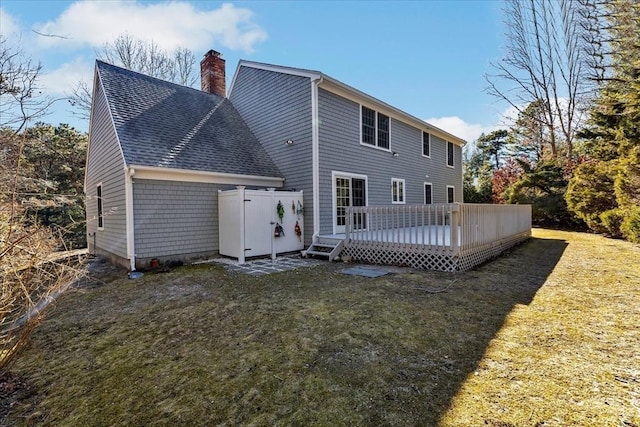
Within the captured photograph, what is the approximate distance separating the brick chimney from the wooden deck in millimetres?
8610

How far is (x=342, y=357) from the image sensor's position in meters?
2.97

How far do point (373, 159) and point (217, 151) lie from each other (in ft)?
18.0

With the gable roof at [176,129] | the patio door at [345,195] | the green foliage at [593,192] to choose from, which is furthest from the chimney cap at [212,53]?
the green foliage at [593,192]

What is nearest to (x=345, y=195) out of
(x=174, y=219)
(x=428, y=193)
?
(x=174, y=219)

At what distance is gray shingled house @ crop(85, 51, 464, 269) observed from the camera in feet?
A: 25.8

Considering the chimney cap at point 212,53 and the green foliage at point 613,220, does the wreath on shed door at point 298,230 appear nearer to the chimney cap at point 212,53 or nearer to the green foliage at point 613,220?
the chimney cap at point 212,53

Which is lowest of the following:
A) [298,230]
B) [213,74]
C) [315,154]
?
[298,230]

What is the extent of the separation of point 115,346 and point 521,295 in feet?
18.9

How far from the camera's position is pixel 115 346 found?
3406 mm

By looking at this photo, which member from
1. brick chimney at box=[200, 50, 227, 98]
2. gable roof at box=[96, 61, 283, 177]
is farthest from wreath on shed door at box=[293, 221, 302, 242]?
brick chimney at box=[200, 50, 227, 98]

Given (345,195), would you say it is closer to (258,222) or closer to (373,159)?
(373,159)

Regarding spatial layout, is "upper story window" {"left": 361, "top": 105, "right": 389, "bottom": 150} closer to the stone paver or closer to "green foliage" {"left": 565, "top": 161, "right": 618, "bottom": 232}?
the stone paver

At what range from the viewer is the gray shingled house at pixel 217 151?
25.8ft

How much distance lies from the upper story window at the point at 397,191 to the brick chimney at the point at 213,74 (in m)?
8.10
